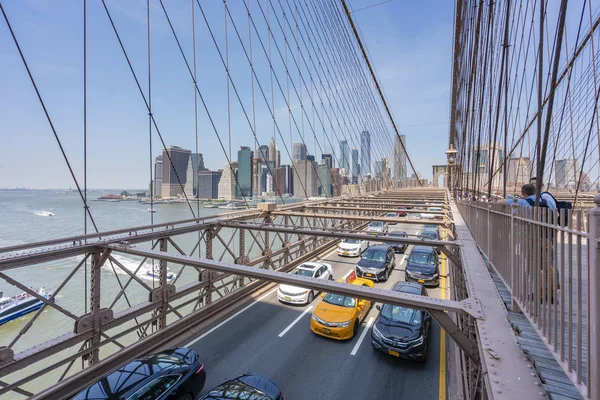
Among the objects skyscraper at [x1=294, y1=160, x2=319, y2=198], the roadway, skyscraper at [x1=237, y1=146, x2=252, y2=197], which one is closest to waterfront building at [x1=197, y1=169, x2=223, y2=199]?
skyscraper at [x1=237, y1=146, x2=252, y2=197]

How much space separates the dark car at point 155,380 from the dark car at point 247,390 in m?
0.72

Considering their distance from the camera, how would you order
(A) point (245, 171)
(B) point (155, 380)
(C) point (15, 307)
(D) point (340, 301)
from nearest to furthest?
(B) point (155, 380)
(D) point (340, 301)
(C) point (15, 307)
(A) point (245, 171)

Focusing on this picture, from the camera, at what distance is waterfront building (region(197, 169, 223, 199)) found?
2283cm

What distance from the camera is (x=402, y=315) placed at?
8.78 metres

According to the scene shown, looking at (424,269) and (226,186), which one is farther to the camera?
(226,186)

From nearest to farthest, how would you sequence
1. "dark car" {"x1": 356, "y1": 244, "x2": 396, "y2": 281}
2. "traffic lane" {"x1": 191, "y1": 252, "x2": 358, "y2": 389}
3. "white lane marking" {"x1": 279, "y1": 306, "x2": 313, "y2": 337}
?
"traffic lane" {"x1": 191, "y1": 252, "x2": 358, "y2": 389}
"white lane marking" {"x1": 279, "y1": 306, "x2": 313, "y2": 337}
"dark car" {"x1": 356, "y1": 244, "x2": 396, "y2": 281}

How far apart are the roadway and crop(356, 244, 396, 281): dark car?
3.91m

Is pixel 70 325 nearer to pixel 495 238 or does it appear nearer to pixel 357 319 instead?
pixel 357 319

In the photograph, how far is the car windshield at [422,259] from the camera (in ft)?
48.4

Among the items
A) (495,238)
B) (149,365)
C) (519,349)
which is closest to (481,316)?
(519,349)

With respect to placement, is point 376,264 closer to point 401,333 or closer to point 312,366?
point 401,333

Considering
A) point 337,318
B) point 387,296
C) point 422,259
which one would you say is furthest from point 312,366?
point 422,259

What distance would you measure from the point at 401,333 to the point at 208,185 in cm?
2116

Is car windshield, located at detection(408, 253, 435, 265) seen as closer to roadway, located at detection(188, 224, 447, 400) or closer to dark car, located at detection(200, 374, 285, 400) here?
roadway, located at detection(188, 224, 447, 400)
